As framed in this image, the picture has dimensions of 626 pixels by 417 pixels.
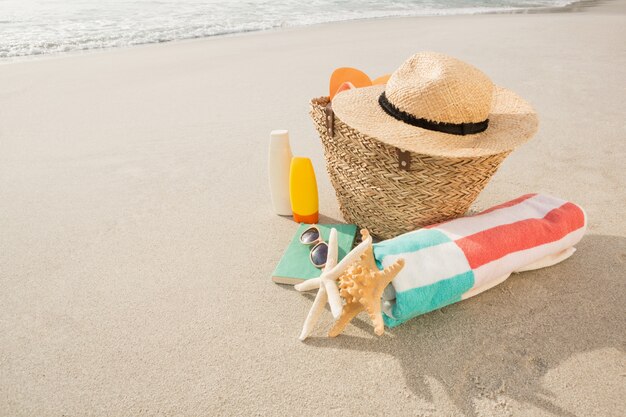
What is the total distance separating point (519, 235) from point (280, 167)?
1028mm

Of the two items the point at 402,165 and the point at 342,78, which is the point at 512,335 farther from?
the point at 342,78

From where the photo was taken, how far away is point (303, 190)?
5.87 ft

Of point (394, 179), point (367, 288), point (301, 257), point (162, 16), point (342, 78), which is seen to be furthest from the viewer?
point (162, 16)

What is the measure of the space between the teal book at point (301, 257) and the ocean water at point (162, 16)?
5.28m

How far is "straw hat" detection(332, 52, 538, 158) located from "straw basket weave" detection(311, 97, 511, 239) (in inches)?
2.0

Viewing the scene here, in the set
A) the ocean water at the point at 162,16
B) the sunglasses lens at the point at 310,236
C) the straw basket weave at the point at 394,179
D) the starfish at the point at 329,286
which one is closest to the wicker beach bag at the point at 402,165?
the straw basket weave at the point at 394,179

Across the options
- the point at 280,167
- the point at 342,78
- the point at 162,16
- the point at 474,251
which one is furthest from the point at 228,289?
the point at 162,16

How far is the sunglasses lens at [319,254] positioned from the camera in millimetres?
1508

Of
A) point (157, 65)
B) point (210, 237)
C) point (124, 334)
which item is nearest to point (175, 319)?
point (124, 334)

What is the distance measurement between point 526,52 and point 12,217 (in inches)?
193

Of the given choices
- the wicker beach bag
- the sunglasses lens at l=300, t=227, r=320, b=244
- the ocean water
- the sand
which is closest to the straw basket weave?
the wicker beach bag

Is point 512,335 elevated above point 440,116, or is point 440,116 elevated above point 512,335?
point 440,116

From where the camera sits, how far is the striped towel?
123cm

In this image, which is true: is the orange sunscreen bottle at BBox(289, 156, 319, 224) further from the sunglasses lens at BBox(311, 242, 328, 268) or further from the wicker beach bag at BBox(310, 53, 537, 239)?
the sunglasses lens at BBox(311, 242, 328, 268)
